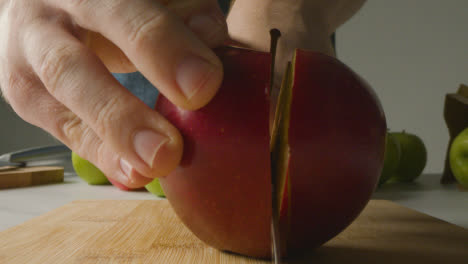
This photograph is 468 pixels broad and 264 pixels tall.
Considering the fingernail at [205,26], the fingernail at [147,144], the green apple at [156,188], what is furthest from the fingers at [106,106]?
the green apple at [156,188]

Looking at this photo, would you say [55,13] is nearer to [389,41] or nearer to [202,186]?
[202,186]

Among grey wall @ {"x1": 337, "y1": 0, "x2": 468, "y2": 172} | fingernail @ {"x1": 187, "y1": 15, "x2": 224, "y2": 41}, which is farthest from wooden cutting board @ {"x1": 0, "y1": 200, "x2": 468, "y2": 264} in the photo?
grey wall @ {"x1": 337, "y1": 0, "x2": 468, "y2": 172}

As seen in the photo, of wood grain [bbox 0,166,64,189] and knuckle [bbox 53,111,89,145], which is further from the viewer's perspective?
wood grain [bbox 0,166,64,189]

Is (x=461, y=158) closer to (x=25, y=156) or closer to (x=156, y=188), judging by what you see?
(x=156, y=188)

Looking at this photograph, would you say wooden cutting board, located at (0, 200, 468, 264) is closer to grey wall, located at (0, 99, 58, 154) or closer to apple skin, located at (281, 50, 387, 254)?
apple skin, located at (281, 50, 387, 254)

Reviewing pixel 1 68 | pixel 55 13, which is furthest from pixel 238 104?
pixel 1 68

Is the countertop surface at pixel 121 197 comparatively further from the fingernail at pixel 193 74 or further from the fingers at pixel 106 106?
the fingernail at pixel 193 74

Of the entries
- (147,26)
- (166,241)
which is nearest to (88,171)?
(166,241)
